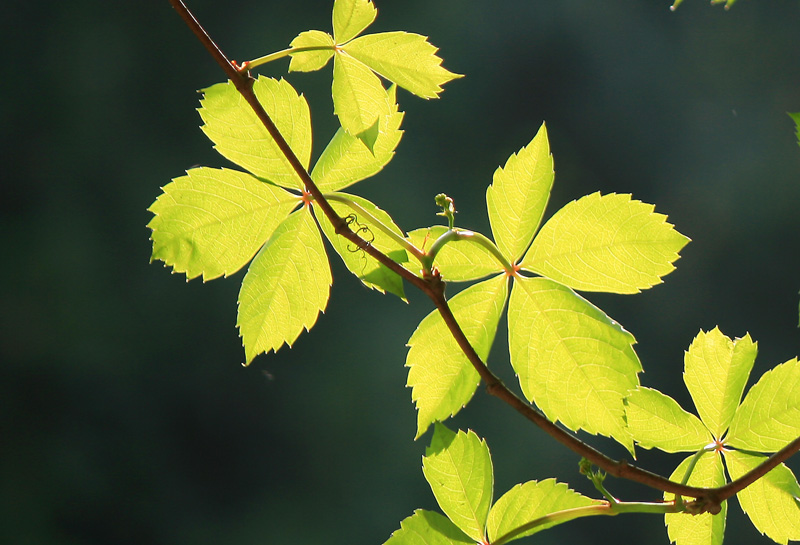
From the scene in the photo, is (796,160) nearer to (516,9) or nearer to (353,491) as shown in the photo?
(516,9)

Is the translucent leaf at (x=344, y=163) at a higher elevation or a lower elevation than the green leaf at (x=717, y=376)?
higher

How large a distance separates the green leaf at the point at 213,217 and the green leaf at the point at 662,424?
0.80ft

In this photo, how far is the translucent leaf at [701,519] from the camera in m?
0.42

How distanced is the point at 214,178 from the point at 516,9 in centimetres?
465

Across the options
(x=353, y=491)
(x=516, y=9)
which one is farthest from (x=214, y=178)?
(x=516, y=9)

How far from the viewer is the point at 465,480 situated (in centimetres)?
42

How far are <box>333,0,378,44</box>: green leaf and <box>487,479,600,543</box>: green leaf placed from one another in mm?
267

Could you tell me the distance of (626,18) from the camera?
4.78m

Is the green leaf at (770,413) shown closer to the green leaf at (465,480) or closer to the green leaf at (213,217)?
the green leaf at (465,480)

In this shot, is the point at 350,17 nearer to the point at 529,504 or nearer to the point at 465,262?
the point at 465,262

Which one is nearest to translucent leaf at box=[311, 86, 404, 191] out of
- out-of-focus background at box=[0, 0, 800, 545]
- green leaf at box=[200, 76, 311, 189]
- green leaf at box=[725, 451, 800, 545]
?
green leaf at box=[200, 76, 311, 189]

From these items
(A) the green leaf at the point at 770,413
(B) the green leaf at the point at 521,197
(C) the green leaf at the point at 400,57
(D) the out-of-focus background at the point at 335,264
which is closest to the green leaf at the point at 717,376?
(A) the green leaf at the point at 770,413

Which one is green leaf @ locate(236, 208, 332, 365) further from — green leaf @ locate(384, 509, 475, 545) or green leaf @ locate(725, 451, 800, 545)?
green leaf @ locate(725, 451, 800, 545)

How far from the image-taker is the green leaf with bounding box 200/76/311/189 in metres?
0.44
